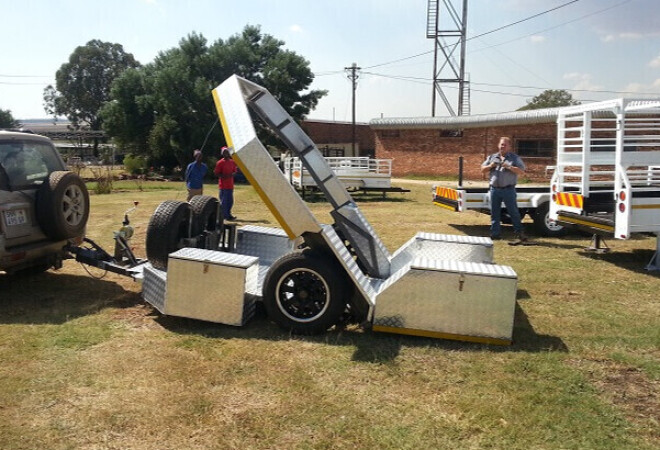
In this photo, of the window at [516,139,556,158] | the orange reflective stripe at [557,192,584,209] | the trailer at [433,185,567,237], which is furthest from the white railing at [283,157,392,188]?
the window at [516,139,556,158]

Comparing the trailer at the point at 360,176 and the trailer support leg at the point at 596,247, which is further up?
the trailer at the point at 360,176

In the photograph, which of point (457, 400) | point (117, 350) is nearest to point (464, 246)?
point (457, 400)

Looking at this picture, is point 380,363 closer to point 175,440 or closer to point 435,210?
point 175,440

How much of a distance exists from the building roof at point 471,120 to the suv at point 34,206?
2555 cm

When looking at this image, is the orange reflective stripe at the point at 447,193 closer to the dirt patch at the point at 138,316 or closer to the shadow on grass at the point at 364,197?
the shadow on grass at the point at 364,197

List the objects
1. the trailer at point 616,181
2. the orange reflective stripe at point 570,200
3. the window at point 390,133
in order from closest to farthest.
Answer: the trailer at point 616,181 → the orange reflective stripe at point 570,200 → the window at point 390,133

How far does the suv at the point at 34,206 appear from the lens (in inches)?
223

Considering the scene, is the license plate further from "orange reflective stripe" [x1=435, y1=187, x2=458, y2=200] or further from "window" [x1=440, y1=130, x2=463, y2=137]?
"window" [x1=440, y1=130, x2=463, y2=137]

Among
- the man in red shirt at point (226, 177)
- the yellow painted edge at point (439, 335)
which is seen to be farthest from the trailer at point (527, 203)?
the yellow painted edge at point (439, 335)

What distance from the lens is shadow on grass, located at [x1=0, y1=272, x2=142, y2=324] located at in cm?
560

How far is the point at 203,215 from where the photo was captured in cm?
631

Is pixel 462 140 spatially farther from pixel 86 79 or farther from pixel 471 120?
pixel 86 79

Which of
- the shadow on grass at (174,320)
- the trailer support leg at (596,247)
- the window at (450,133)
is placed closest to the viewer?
the shadow on grass at (174,320)

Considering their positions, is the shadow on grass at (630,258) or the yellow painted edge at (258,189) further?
the shadow on grass at (630,258)
